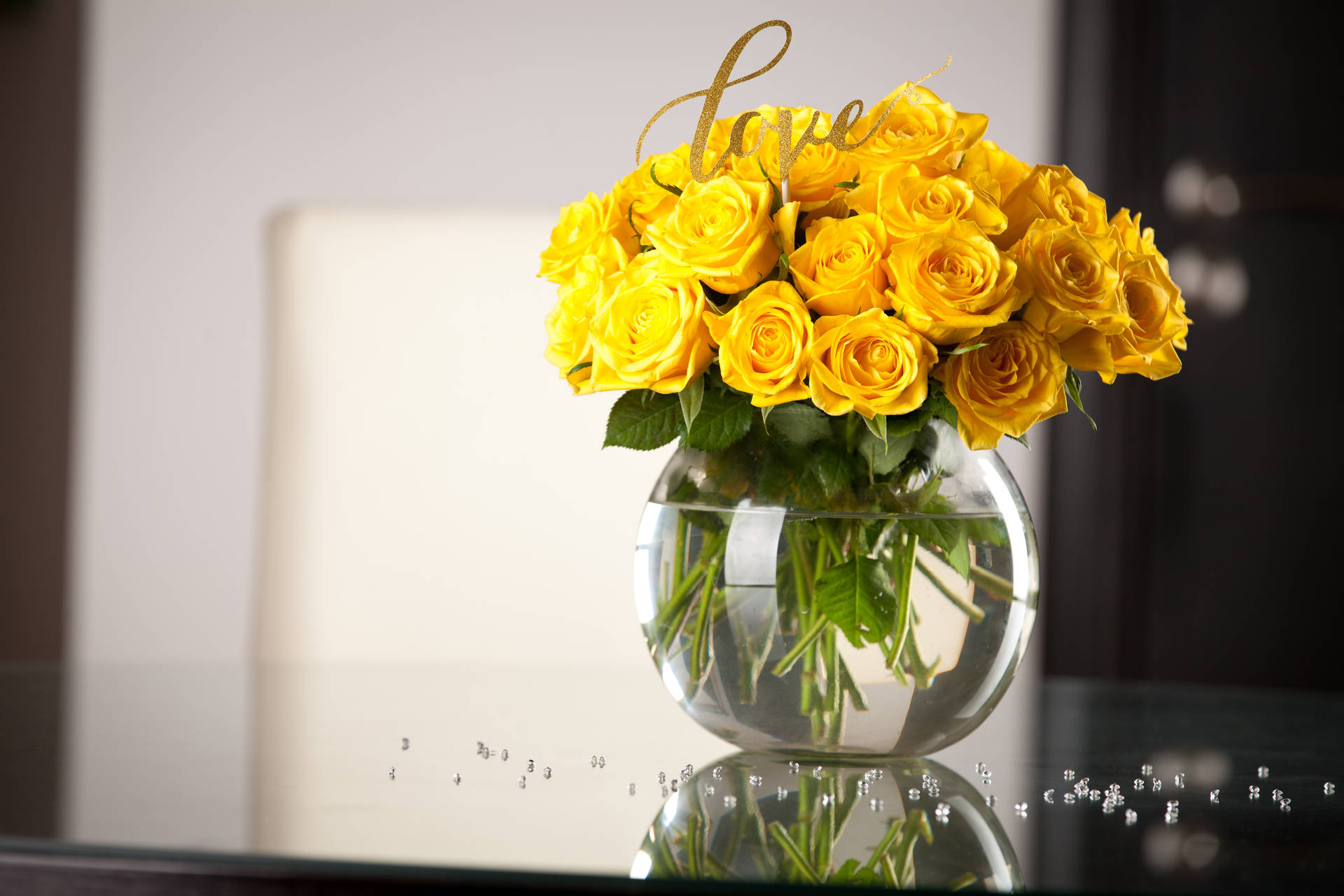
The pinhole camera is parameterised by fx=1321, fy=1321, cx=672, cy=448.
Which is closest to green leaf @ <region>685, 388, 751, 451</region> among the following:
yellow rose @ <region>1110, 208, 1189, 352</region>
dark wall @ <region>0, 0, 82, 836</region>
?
yellow rose @ <region>1110, 208, 1189, 352</region>

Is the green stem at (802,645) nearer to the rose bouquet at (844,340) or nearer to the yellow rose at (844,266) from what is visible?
the rose bouquet at (844,340)

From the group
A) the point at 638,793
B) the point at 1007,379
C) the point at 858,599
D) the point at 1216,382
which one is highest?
the point at 1216,382

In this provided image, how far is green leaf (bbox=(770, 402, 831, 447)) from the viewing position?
0.68 metres

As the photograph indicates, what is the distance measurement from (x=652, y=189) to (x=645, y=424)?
13 centimetres

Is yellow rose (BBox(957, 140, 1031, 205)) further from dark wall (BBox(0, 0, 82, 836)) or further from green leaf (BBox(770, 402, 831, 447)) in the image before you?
dark wall (BBox(0, 0, 82, 836))

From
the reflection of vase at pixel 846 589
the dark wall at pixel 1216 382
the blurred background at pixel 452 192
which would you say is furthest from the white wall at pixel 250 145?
the reflection of vase at pixel 846 589

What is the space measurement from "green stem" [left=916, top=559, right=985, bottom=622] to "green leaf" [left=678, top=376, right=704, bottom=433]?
0.14m

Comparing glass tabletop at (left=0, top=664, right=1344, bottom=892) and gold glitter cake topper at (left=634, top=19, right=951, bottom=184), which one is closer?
glass tabletop at (left=0, top=664, right=1344, bottom=892)

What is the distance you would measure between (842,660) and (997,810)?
0.35ft

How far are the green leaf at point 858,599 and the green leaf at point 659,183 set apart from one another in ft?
0.72

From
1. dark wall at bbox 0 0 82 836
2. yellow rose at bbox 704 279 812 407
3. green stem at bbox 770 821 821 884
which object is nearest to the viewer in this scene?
green stem at bbox 770 821 821 884

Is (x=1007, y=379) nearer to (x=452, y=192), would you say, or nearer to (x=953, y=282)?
(x=953, y=282)

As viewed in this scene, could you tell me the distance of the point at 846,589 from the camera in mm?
663

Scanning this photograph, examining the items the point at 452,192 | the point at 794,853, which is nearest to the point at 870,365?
the point at 794,853
